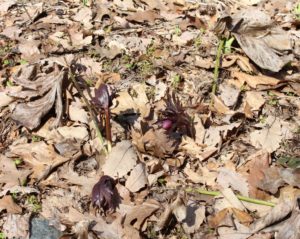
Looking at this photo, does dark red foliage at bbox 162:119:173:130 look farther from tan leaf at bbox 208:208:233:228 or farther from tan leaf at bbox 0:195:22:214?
tan leaf at bbox 0:195:22:214

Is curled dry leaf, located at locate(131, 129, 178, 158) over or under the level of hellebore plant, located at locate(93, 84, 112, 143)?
under

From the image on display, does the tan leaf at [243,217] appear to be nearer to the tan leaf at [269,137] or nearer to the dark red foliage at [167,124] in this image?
the tan leaf at [269,137]

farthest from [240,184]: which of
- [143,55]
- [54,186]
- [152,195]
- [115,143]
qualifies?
[143,55]

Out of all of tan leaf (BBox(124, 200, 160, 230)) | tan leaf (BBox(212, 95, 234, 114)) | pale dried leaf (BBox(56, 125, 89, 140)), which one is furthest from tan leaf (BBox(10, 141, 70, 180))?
tan leaf (BBox(212, 95, 234, 114))

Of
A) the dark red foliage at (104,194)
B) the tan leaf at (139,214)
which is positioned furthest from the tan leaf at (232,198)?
the dark red foliage at (104,194)

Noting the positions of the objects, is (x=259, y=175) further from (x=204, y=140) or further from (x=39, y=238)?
(x=39, y=238)

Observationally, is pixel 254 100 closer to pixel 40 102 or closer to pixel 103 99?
pixel 103 99

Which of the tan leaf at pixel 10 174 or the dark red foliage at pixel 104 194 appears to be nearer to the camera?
the dark red foliage at pixel 104 194
